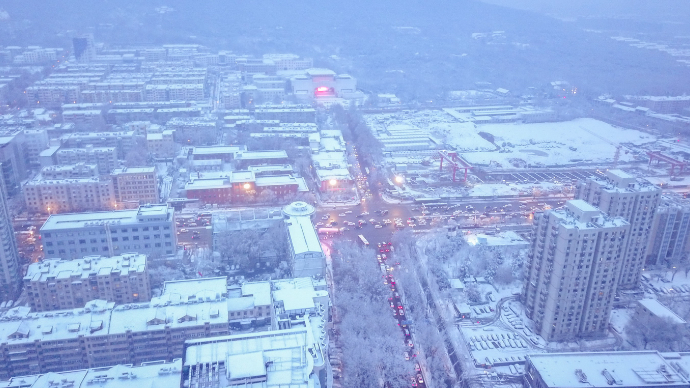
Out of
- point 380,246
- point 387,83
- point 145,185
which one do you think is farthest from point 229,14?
point 380,246

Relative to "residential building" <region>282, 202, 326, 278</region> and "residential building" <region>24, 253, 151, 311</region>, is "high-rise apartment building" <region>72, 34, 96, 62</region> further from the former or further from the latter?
"residential building" <region>24, 253, 151, 311</region>

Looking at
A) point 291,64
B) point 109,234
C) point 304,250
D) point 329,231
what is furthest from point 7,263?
point 291,64

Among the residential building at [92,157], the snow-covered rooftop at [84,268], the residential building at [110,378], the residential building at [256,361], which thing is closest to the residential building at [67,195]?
the residential building at [92,157]

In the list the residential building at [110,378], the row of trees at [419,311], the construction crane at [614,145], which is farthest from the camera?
the construction crane at [614,145]

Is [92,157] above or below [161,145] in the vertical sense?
above

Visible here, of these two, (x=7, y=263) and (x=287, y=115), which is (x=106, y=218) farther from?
(x=287, y=115)

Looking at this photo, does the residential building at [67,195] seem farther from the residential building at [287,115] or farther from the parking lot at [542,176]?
the parking lot at [542,176]
